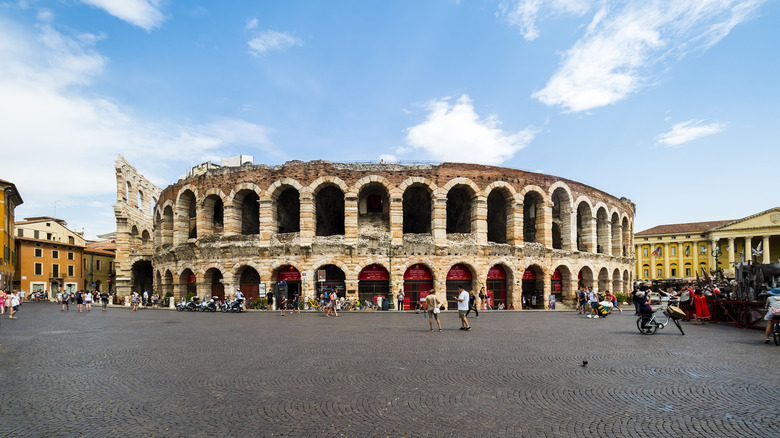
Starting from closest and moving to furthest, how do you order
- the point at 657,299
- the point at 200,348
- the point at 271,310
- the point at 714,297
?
1. the point at 200,348
2. the point at 714,297
3. the point at 271,310
4. the point at 657,299

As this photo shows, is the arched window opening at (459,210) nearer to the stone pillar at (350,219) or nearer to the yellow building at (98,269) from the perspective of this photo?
the stone pillar at (350,219)

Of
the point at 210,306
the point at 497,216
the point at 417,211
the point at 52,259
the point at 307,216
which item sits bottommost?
the point at 210,306

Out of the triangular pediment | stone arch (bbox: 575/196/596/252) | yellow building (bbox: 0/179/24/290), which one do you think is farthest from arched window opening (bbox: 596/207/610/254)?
the triangular pediment

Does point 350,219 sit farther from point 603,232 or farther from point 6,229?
point 6,229

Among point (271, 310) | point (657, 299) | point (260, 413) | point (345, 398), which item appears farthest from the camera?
point (657, 299)

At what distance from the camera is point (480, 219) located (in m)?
28.6

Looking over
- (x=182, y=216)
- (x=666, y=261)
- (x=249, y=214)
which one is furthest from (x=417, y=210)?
(x=666, y=261)

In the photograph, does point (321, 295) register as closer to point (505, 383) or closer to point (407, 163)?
point (407, 163)

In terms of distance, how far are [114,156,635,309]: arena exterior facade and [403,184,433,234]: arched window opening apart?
0.08 metres

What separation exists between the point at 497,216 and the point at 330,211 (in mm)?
12689

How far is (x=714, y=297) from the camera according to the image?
18.5 m

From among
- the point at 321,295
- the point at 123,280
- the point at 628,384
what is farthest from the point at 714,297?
the point at 123,280

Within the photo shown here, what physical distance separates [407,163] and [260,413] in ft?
78.8

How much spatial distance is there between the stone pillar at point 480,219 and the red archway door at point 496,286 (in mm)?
2635
